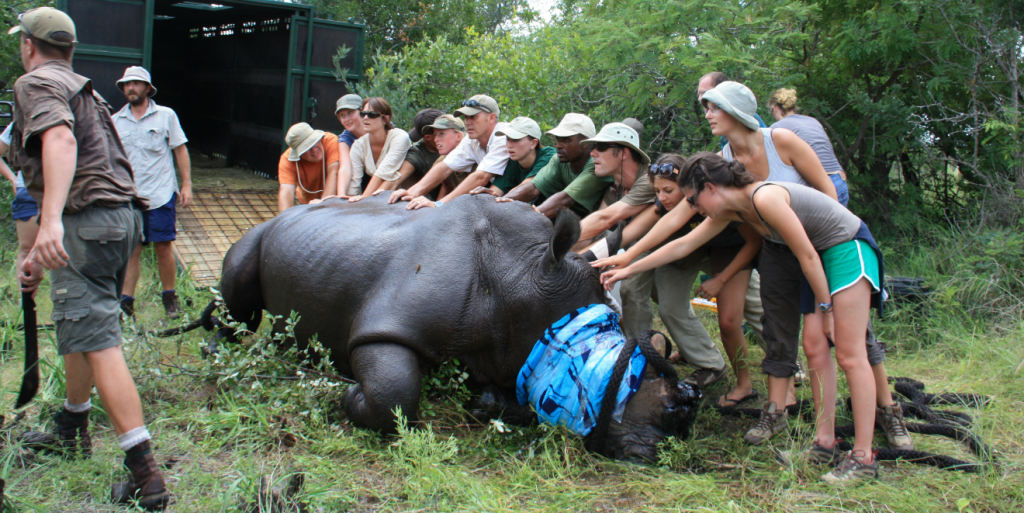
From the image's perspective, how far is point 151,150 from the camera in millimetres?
6094

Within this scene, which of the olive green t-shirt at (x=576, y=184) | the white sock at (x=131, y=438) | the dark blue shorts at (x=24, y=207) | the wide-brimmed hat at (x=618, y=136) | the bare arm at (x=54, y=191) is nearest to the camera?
the bare arm at (x=54, y=191)

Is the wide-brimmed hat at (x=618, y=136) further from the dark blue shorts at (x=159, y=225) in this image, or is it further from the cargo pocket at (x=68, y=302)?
the dark blue shorts at (x=159, y=225)

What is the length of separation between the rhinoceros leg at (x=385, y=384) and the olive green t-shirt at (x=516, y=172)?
2.31 m

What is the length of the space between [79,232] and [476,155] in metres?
3.29

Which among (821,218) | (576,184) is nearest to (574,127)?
(576,184)

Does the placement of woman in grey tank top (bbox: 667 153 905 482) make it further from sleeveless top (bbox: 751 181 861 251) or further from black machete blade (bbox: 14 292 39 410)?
black machete blade (bbox: 14 292 39 410)

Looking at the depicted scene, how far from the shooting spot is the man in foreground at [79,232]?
2.83 m

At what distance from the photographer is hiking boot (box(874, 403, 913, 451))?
3482mm

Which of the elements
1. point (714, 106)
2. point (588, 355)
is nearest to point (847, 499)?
point (588, 355)

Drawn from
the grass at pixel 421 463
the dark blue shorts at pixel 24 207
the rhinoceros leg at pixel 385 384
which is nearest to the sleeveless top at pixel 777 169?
the grass at pixel 421 463

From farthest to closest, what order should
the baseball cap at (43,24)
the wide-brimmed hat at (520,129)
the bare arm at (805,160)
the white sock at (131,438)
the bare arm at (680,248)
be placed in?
the wide-brimmed hat at (520,129)
the bare arm at (805,160)
the bare arm at (680,248)
the baseball cap at (43,24)
the white sock at (131,438)

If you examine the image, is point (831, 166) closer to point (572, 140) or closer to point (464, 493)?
point (572, 140)

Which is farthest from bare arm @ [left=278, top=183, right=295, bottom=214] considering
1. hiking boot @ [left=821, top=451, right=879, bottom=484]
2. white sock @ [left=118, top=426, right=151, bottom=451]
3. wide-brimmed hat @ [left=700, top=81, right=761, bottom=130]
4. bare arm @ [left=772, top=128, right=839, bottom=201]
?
hiking boot @ [left=821, top=451, right=879, bottom=484]

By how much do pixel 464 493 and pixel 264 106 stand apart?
8204mm
